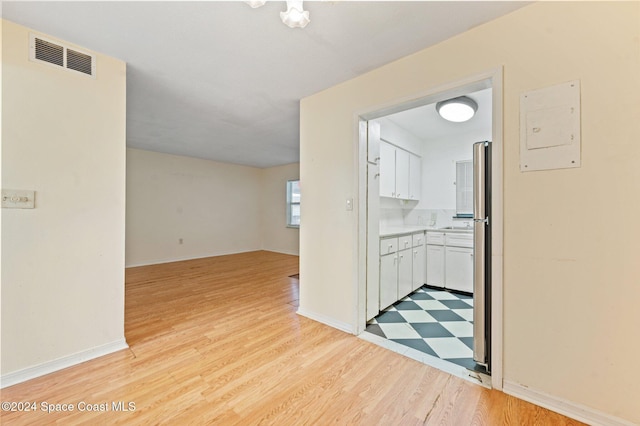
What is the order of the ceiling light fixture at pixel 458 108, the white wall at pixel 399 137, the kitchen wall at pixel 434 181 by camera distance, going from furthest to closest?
the kitchen wall at pixel 434 181 → the white wall at pixel 399 137 → the ceiling light fixture at pixel 458 108

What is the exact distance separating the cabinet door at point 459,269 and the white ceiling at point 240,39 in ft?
8.84

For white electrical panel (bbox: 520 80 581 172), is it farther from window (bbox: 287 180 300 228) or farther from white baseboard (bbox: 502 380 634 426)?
window (bbox: 287 180 300 228)

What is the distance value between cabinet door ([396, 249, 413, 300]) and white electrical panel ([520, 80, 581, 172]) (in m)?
1.87

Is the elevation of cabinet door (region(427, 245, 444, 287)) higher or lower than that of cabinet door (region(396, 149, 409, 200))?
lower

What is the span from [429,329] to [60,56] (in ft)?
12.4

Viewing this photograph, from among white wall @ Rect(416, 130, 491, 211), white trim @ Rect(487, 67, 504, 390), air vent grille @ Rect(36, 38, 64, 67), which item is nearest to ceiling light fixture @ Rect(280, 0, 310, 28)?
white trim @ Rect(487, 67, 504, 390)

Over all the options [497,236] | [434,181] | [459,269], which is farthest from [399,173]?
[497,236]

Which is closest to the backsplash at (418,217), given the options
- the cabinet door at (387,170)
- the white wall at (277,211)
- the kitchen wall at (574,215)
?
the cabinet door at (387,170)

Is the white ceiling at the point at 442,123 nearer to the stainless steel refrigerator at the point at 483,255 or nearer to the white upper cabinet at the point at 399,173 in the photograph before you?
the white upper cabinet at the point at 399,173

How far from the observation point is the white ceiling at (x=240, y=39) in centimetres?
158

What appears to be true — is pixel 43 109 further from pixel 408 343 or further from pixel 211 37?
pixel 408 343

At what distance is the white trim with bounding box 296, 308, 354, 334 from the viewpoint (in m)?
2.49

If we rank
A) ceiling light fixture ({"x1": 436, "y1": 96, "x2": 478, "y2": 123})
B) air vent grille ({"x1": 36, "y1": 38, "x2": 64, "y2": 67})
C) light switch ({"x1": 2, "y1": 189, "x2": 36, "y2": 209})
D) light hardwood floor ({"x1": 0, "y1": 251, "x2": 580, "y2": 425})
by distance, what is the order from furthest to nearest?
1. ceiling light fixture ({"x1": 436, "y1": 96, "x2": 478, "y2": 123})
2. air vent grille ({"x1": 36, "y1": 38, "x2": 64, "y2": 67})
3. light switch ({"x1": 2, "y1": 189, "x2": 36, "y2": 209})
4. light hardwood floor ({"x1": 0, "y1": 251, "x2": 580, "y2": 425})

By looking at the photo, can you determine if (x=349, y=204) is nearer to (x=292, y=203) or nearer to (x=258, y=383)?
(x=258, y=383)
